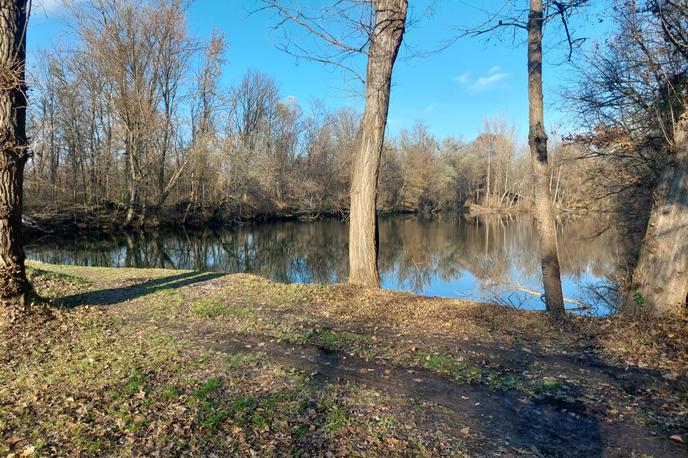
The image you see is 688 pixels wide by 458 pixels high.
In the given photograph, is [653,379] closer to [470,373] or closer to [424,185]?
[470,373]

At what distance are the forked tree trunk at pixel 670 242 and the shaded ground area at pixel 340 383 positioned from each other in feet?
2.19

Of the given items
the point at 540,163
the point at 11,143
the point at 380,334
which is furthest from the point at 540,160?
the point at 11,143

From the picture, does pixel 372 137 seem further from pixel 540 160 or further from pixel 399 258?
pixel 399 258

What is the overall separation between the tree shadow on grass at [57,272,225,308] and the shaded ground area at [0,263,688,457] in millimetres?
152

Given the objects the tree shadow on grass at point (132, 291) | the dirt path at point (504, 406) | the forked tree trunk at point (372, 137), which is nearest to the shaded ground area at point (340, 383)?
the dirt path at point (504, 406)

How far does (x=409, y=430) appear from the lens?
324cm

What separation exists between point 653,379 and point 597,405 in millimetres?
963

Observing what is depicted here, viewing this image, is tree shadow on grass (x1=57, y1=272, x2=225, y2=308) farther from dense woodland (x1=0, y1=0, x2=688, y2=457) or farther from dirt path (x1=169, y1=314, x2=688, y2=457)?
dirt path (x1=169, y1=314, x2=688, y2=457)

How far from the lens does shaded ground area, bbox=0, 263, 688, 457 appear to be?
3.07m

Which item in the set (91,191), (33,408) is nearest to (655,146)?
(33,408)

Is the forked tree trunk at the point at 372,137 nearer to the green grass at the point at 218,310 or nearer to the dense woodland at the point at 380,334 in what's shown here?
the dense woodland at the point at 380,334

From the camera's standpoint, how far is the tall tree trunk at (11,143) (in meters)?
5.59

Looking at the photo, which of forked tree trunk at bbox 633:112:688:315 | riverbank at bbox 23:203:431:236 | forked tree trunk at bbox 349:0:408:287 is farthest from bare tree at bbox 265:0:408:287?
riverbank at bbox 23:203:431:236

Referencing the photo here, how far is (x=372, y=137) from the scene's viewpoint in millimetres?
7996
